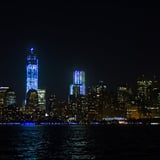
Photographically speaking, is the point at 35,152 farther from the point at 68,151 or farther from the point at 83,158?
the point at 83,158

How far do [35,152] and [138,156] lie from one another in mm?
16600

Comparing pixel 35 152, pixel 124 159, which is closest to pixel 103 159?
pixel 124 159

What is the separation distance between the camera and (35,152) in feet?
256

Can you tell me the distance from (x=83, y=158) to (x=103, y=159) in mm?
2826

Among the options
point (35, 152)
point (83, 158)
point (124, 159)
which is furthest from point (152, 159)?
point (35, 152)

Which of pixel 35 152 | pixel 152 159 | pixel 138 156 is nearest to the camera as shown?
pixel 152 159

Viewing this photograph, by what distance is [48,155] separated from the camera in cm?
7225

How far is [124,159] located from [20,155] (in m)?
15.6

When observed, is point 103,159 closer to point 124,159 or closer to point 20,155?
point 124,159

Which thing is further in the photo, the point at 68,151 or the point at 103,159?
the point at 68,151

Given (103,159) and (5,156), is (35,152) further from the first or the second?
(103,159)

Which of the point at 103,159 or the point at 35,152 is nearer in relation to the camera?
the point at 103,159

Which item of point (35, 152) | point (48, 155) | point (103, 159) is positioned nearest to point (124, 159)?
point (103, 159)

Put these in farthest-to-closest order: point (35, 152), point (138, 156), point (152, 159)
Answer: point (35, 152) < point (138, 156) < point (152, 159)
